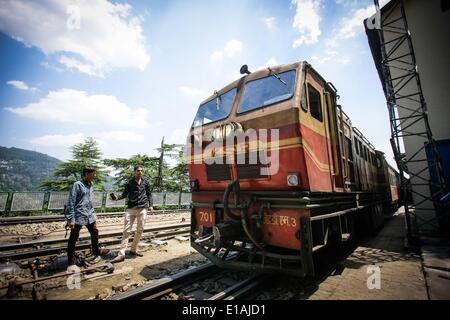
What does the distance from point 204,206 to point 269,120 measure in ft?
6.63

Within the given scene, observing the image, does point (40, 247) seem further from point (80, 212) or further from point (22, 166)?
point (22, 166)

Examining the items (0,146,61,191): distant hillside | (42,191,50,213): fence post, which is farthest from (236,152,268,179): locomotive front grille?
(0,146,61,191): distant hillside

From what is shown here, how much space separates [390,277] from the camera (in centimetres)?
404

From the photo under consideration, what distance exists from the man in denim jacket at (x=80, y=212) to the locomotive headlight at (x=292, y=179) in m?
4.12

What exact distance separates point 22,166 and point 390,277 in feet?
735

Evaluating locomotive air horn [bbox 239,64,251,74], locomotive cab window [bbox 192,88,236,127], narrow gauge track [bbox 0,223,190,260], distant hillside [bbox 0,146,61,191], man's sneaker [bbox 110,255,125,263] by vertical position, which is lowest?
man's sneaker [bbox 110,255,125,263]

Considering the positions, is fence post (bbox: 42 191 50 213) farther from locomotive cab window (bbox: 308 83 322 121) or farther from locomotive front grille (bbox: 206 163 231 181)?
locomotive cab window (bbox: 308 83 322 121)

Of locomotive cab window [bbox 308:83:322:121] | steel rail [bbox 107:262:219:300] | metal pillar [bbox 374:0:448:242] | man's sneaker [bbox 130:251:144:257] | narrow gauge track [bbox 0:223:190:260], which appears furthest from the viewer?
metal pillar [bbox 374:0:448:242]

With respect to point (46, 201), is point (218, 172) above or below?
above

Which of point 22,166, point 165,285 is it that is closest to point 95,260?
point 165,285

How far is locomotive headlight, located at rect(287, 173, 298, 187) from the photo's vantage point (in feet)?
10.7

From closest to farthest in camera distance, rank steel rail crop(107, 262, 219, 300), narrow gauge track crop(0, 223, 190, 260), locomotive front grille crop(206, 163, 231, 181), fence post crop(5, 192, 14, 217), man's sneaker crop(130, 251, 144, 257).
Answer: steel rail crop(107, 262, 219, 300) < locomotive front grille crop(206, 163, 231, 181) < narrow gauge track crop(0, 223, 190, 260) < man's sneaker crop(130, 251, 144, 257) < fence post crop(5, 192, 14, 217)

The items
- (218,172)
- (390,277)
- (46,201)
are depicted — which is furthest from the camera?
(46,201)

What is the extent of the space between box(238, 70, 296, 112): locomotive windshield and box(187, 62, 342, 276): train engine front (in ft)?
0.06
